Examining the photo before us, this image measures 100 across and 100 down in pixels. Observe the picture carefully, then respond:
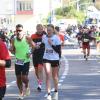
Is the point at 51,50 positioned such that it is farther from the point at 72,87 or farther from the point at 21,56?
the point at 72,87

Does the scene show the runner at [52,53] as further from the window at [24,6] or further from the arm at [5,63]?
the window at [24,6]

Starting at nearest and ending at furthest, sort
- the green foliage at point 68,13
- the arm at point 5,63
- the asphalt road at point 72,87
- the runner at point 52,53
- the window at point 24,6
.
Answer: the arm at point 5,63 → the runner at point 52,53 → the asphalt road at point 72,87 → the window at point 24,6 → the green foliage at point 68,13

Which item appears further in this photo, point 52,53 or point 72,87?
A: point 72,87

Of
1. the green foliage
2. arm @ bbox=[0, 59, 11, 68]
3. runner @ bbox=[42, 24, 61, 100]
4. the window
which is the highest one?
arm @ bbox=[0, 59, 11, 68]

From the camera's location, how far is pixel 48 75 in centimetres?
1446

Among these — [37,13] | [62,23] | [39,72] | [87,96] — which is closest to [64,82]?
[39,72]

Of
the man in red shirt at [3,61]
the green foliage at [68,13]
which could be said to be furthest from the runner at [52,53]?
the green foliage at [68,13]

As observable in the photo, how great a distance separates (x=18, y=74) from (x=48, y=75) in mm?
751

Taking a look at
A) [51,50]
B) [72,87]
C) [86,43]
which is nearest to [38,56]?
[72,87]

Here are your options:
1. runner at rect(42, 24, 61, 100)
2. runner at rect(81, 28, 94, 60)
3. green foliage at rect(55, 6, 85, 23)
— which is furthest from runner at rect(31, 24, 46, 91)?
green foliage at rect(55, 6, 85, 23)

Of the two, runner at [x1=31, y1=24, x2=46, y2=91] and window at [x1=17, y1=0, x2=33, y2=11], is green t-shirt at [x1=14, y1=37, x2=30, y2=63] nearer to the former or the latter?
runner at [x1=31, y1=24, x2=46, y2=91]

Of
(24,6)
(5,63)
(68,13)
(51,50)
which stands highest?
(5,63)

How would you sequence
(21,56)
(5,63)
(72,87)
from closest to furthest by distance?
1. (5,63)
2. (21,56)
3. (72,87)

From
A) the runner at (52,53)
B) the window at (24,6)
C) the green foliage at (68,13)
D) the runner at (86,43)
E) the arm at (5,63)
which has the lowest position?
the green foliage at (68,13)
